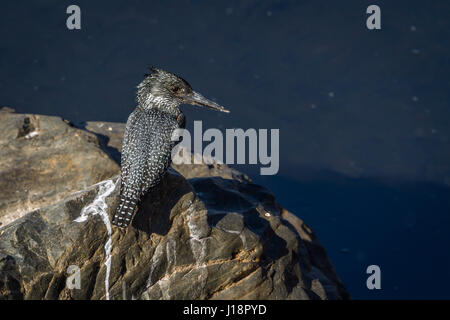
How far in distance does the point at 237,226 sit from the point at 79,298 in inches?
85.6

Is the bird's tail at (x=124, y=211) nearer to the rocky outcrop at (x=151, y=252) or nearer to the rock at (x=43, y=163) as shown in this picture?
the rocky outcrop at (x=151, y=252)

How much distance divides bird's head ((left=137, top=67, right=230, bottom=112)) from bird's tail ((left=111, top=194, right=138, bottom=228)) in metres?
1.71

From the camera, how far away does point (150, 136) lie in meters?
5.63

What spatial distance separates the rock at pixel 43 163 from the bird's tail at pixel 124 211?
1.89m

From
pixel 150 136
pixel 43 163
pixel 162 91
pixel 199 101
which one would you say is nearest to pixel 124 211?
pixel 150 136

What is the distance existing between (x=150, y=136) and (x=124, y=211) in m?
1.11

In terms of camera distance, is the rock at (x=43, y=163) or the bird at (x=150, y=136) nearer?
the bird at (x=150, y=136)

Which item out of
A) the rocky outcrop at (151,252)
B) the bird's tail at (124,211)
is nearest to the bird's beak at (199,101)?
the rocky outcrop at (151,252)

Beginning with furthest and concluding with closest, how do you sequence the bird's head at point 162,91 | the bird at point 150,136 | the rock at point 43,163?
the rock at point 43,163 → the bird's head at point 162,91 → the bird at point 150,136

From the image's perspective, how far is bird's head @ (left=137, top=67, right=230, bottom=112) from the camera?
20.5ft

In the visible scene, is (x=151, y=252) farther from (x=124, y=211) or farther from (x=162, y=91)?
(x=162, y=91)

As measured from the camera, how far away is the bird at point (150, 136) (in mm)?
5121
